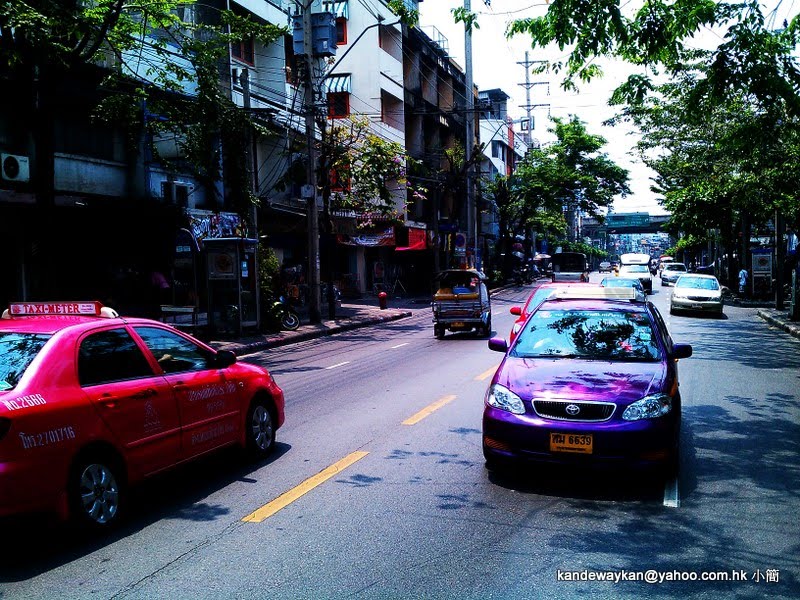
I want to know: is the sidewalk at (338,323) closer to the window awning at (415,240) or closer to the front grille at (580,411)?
the window awning at (415,240)

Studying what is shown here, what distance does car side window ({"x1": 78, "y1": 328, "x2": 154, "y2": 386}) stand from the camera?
18.5 feet

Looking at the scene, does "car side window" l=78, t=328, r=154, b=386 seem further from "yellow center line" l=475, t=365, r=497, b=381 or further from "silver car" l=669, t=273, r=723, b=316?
"silver car" l=669, t=273, r=723, b=316

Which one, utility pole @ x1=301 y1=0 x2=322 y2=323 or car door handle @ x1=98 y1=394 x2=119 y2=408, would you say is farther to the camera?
utility pole @ x1=301 y1=0 x2=322 y2=323

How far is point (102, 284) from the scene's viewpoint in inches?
790

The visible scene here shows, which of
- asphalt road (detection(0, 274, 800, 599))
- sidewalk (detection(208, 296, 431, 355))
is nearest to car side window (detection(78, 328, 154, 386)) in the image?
asphalt road (detection(0, 274, 800, 599))

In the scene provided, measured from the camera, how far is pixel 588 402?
20.5 ft

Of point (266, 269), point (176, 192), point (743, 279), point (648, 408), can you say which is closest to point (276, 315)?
point (266, 269)

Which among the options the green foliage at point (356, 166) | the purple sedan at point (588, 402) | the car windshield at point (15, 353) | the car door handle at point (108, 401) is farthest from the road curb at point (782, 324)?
the car windshield at point (15, 353)

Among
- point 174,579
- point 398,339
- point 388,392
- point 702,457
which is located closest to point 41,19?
point 388,392

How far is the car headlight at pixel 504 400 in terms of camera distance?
21.2 feet

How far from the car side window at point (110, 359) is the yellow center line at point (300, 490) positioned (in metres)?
1.46

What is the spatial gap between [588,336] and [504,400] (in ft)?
5.42

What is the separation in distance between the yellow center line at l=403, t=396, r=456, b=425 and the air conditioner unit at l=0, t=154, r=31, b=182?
11.9 metres

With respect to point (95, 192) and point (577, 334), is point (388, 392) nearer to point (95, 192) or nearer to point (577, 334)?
point (577, 334)
